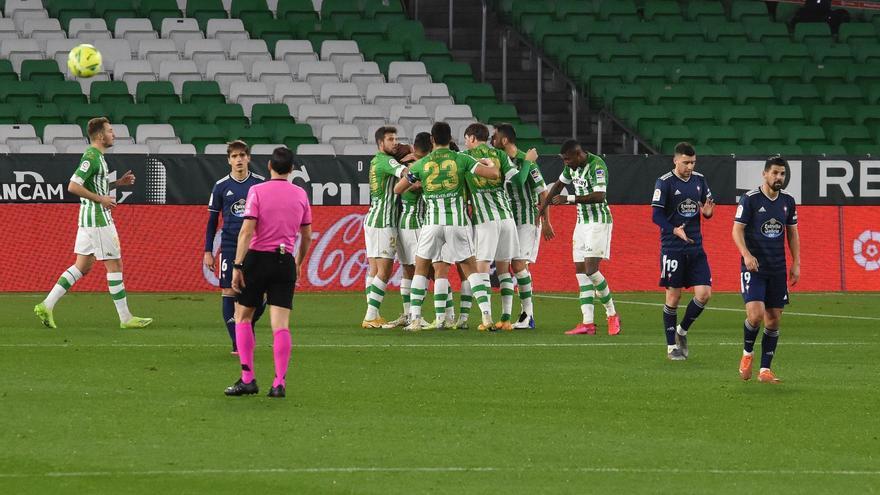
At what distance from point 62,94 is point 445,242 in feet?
41.7

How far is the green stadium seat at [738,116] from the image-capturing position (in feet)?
96.4

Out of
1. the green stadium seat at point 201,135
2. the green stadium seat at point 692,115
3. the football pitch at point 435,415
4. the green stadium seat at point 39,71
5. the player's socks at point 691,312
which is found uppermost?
the green stadium seat at point 39,71

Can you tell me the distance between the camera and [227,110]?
27.1 m

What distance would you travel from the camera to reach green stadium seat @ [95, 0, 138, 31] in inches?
1185

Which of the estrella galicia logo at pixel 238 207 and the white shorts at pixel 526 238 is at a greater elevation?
the estrella galicia logo at pixel 238 207

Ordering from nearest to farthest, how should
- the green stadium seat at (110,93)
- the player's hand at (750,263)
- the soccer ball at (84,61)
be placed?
the player's hand at (750,263) → the soccer ball at (84,61) → the green stadium seat at (110,93)

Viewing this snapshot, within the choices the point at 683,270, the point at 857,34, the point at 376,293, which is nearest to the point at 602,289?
the point at 376,293

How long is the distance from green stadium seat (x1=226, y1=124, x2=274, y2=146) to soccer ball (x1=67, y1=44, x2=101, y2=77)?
5.44 m

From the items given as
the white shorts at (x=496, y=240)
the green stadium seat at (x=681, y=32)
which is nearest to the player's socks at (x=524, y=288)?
the white shorts at (x=496, y=240)

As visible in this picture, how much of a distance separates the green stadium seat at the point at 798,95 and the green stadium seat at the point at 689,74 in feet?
5.21

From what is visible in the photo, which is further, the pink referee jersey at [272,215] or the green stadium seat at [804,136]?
the green stadium seat at [804,136]

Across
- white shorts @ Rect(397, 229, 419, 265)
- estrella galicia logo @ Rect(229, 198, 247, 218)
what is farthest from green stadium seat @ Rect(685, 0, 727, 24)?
estrella galicia logo @ Rect(229, 198, 247, 218)

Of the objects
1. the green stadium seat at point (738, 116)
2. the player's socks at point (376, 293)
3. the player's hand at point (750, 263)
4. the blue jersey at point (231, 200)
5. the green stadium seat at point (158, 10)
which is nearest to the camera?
the player's hand at point (750, 263)

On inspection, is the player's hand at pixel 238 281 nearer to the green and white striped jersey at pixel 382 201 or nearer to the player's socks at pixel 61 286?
the player's socks at pixel 61 286
